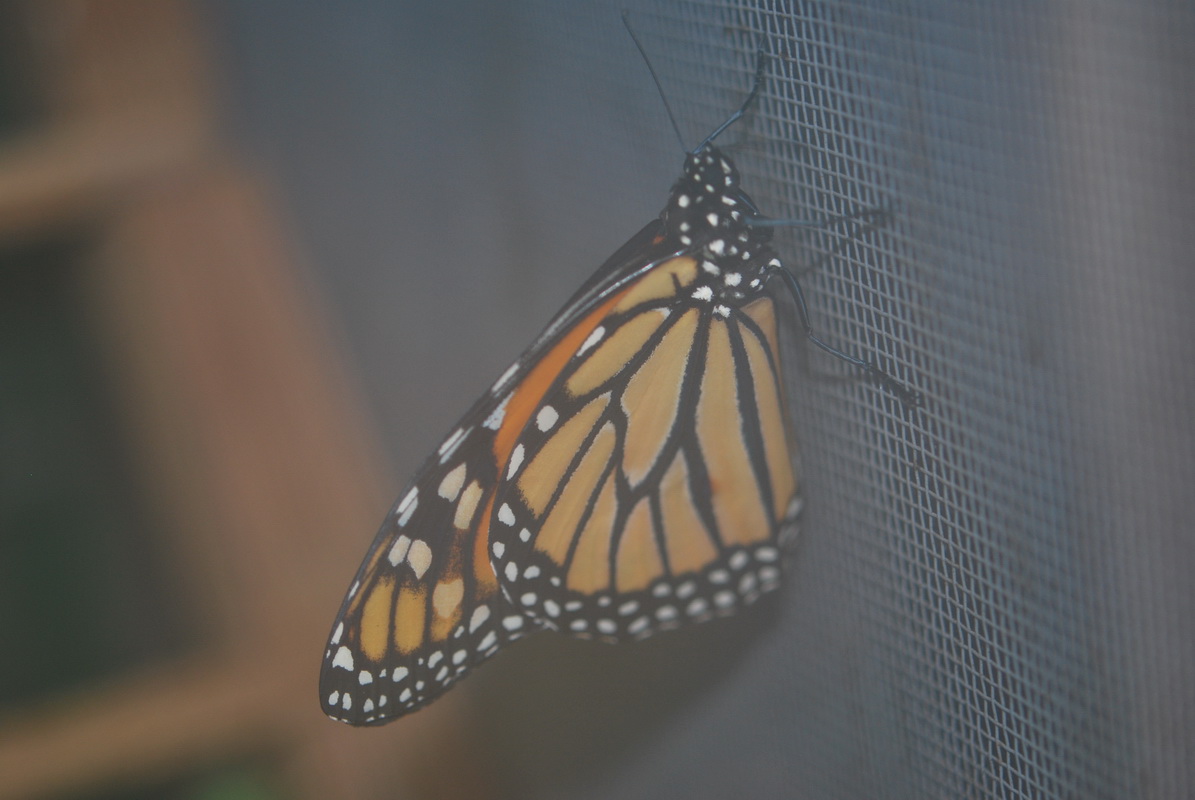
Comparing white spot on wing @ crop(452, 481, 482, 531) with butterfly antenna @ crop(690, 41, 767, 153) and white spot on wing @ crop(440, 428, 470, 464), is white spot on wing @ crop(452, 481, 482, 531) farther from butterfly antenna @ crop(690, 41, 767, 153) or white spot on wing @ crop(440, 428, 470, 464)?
butterfly antenna @ crop(690, 41, 767, 153)

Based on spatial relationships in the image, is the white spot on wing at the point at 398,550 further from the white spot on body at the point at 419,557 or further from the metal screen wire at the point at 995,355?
the metal screen wire at the point at 995,355

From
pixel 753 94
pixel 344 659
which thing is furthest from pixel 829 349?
pixel 344 659

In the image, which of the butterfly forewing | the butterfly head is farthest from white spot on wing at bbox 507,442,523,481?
the butterfly head

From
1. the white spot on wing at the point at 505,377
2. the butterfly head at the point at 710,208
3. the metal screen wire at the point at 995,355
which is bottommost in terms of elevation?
the metal screen wire at the point at 995,355

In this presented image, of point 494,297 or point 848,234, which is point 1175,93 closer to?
point 848,234

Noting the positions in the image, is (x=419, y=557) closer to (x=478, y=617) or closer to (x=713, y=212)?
(x=478, y=617)

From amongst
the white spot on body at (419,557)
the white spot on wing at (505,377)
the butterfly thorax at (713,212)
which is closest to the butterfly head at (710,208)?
the butterfly thorax at (713,212)

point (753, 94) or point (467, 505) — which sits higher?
point (753, 94)
